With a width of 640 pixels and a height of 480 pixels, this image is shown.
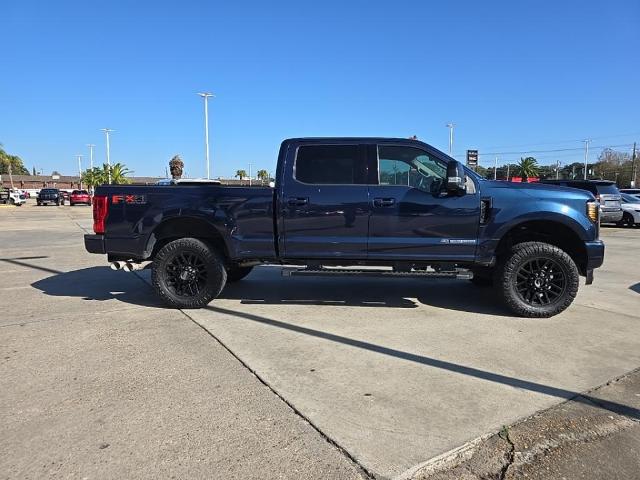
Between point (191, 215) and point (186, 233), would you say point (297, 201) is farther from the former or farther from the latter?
point (186, 233)

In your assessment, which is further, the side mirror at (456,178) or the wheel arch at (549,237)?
the wheel arch at (549,237)

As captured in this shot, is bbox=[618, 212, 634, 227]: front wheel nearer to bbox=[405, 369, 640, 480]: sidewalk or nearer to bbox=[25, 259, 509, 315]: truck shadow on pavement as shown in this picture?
bbox=[25, 259, 509, 315]: truck shadow on pavement

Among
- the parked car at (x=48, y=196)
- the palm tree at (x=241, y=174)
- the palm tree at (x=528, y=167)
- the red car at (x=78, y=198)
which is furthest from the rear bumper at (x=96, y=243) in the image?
the palm tree at (x=241, y=174)

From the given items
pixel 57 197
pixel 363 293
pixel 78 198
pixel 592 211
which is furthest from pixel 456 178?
pixel 57 197

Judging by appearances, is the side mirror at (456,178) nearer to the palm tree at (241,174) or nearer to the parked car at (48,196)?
the parked car at (48,196)

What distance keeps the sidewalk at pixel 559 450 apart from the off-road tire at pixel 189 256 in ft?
12.8

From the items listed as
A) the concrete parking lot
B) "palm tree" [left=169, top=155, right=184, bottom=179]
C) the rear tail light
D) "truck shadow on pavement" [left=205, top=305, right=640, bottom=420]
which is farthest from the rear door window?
"palm tree" [left=169, top=155, right=184, bottom=179]

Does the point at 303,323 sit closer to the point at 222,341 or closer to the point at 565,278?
the point at 222,341

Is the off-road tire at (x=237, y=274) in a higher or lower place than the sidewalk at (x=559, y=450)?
higher

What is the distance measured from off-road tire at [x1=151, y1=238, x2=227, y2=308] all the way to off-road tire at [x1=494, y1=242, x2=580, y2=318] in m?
3.43

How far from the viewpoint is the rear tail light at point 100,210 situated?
6051 millimetres

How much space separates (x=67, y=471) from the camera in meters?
2.68

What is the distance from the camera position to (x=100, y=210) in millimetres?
6062

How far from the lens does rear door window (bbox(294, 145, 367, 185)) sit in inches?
234
